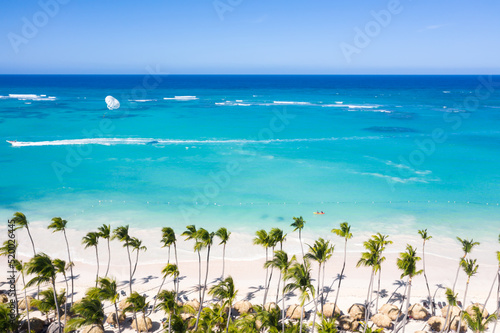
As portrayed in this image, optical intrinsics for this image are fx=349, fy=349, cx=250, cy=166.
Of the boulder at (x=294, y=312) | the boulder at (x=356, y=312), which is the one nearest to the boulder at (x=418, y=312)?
the boulder at (x=356, y=312)

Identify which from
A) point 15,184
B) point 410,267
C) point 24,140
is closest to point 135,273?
point 410,267

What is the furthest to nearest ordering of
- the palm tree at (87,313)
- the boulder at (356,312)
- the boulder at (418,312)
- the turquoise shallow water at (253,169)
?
the turquoise shallow water at (253,169) → the boulder at (418,312) → the boulder at (356,312) → the palm tree at (87,313)

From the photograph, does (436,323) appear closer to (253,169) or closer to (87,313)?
(87,313)

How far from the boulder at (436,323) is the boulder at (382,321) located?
239 centimetres

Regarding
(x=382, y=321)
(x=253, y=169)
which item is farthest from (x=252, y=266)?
(x=253, y=169)

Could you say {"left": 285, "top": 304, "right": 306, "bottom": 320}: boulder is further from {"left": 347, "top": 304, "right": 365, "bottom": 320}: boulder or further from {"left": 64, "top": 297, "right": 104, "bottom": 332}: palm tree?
{"left": 64, "top": 297, "right": 104, "bottom": 332}: palm tree

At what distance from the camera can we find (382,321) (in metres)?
20.5

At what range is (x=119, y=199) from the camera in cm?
4169

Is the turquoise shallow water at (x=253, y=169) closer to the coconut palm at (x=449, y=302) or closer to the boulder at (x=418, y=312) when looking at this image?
the boulder at (x=418, y=312)

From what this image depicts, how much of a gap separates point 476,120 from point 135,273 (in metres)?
93.5

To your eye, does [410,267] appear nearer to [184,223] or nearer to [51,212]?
[184,223]

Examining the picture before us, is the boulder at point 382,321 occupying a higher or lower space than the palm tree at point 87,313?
lower

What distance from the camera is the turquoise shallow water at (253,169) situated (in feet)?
125

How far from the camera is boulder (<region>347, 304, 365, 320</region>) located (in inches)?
825
